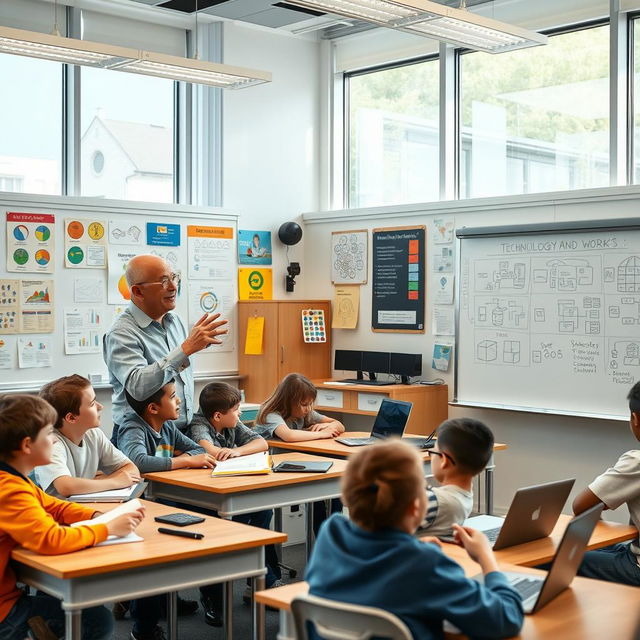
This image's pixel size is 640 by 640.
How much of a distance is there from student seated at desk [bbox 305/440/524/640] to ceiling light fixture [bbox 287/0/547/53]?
2.76m

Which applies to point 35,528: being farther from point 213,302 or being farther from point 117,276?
point 213,302

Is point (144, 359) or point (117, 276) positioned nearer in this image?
point (144, 359)

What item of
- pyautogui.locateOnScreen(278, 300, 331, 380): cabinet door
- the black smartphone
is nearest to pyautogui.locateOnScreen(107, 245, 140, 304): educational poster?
pyautogui.locateOnScreen(278, 300, 331, 380): cabinet door

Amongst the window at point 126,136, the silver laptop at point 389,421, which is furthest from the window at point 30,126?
the silver laptop at point 389,421

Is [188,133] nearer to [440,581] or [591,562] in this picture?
[591,562]

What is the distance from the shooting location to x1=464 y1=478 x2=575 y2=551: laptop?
2869 millimetres

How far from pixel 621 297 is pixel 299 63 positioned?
335 centimetres

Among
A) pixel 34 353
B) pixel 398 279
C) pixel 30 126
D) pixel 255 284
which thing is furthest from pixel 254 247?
pixel 34 353

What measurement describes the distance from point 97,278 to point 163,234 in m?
0.61

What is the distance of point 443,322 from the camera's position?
663 centimetres

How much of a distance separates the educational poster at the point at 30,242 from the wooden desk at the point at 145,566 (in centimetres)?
312

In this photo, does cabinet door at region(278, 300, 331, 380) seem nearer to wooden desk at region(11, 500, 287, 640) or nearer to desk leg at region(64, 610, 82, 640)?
wooden desk at region(11, 500, 287, 640)

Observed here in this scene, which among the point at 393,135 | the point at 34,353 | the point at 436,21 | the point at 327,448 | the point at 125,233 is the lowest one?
the point at 327,448

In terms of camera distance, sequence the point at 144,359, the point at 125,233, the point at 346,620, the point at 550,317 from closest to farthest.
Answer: the point at 346,620 → the point at 144,359 → the point at 550,317 → the point at 125,233
